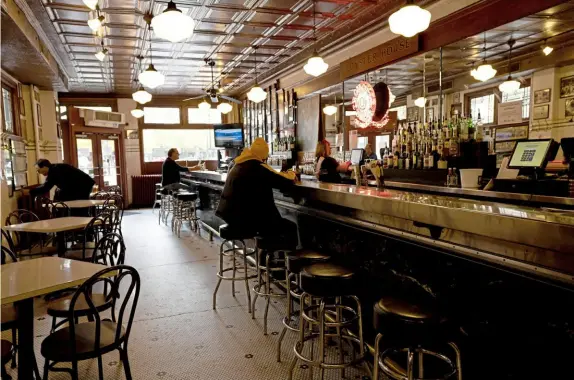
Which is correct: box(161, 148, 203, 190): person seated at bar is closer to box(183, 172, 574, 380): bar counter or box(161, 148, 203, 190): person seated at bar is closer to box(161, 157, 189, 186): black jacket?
box(161, 157, 189, 186): black jacket

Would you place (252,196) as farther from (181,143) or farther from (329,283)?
(181,143)

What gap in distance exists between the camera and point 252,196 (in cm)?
342

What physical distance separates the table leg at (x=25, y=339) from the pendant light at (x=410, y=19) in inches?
146

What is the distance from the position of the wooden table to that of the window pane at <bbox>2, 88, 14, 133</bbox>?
5847 millimetres

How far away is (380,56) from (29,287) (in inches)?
214

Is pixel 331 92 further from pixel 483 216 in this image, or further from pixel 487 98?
pixel 483 216

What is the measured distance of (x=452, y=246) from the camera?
2.11 m

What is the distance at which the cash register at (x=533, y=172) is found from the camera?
3.23m

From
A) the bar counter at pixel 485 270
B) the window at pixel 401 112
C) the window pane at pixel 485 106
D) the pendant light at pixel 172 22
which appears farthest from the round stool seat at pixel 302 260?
the window at pixel 401 112

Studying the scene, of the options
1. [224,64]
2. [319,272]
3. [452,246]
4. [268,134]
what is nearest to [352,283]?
[319,272]

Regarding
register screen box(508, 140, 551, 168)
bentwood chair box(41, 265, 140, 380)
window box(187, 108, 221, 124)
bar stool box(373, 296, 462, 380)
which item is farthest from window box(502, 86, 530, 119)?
window box(187, 108, 221, 124)

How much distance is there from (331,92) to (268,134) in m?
2.75

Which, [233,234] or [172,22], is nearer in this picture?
[233,234]

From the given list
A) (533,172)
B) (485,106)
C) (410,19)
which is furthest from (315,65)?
(485,106)
